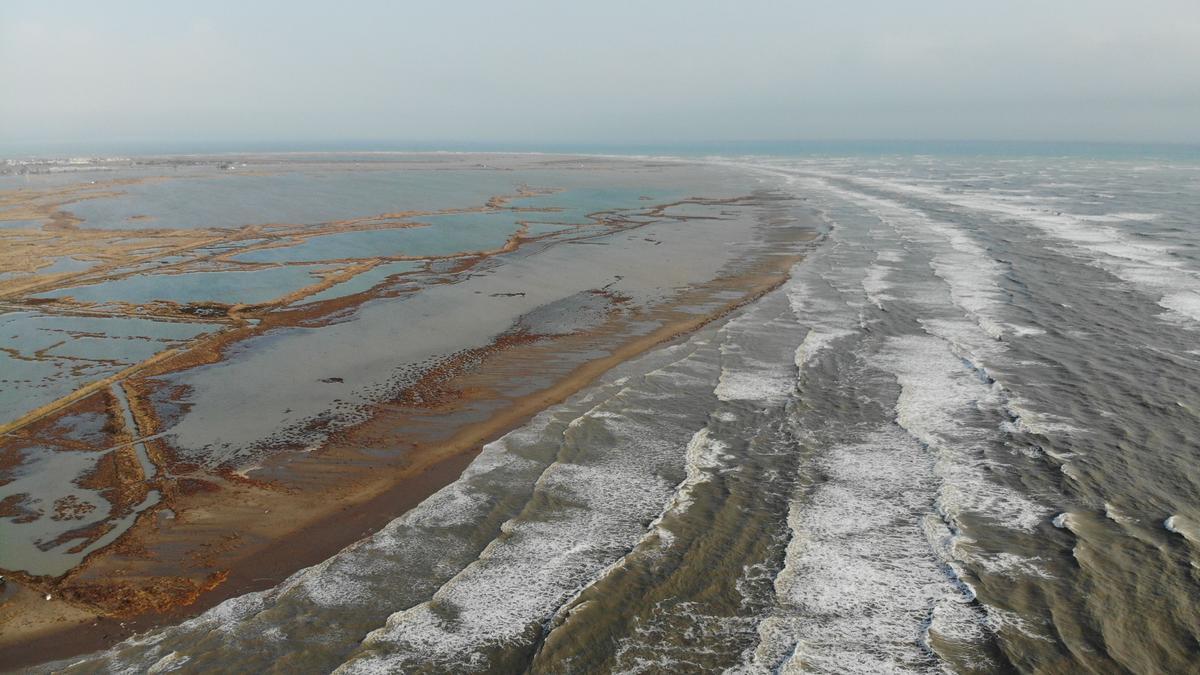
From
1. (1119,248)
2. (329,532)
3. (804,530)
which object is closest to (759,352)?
(804,530)

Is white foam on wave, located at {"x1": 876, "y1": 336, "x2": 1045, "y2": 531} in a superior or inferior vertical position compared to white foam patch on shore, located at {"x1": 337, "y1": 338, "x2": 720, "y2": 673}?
superior

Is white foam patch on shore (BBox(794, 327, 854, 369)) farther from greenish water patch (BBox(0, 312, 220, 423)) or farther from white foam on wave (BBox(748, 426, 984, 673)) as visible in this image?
greenish water patch (BBox(0, 312, 220, 423))

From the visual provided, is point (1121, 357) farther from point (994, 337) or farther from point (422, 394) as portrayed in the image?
point (422, 394)

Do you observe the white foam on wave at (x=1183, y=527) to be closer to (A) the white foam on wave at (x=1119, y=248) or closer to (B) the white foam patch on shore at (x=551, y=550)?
(B) the white foam patch on shore at (x=551, y=550)

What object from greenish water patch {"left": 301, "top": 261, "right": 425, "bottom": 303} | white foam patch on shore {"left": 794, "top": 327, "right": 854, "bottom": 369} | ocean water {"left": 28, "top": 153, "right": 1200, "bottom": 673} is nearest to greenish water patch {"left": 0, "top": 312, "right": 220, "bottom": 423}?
greenish water patch {"left": 301, "top": 261, "right": 425, "bottom": 303}

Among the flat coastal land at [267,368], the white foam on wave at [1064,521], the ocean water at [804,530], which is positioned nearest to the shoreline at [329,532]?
the flat coastal land at [267,368]

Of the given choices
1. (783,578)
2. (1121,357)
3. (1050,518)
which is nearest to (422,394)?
(783,578)
